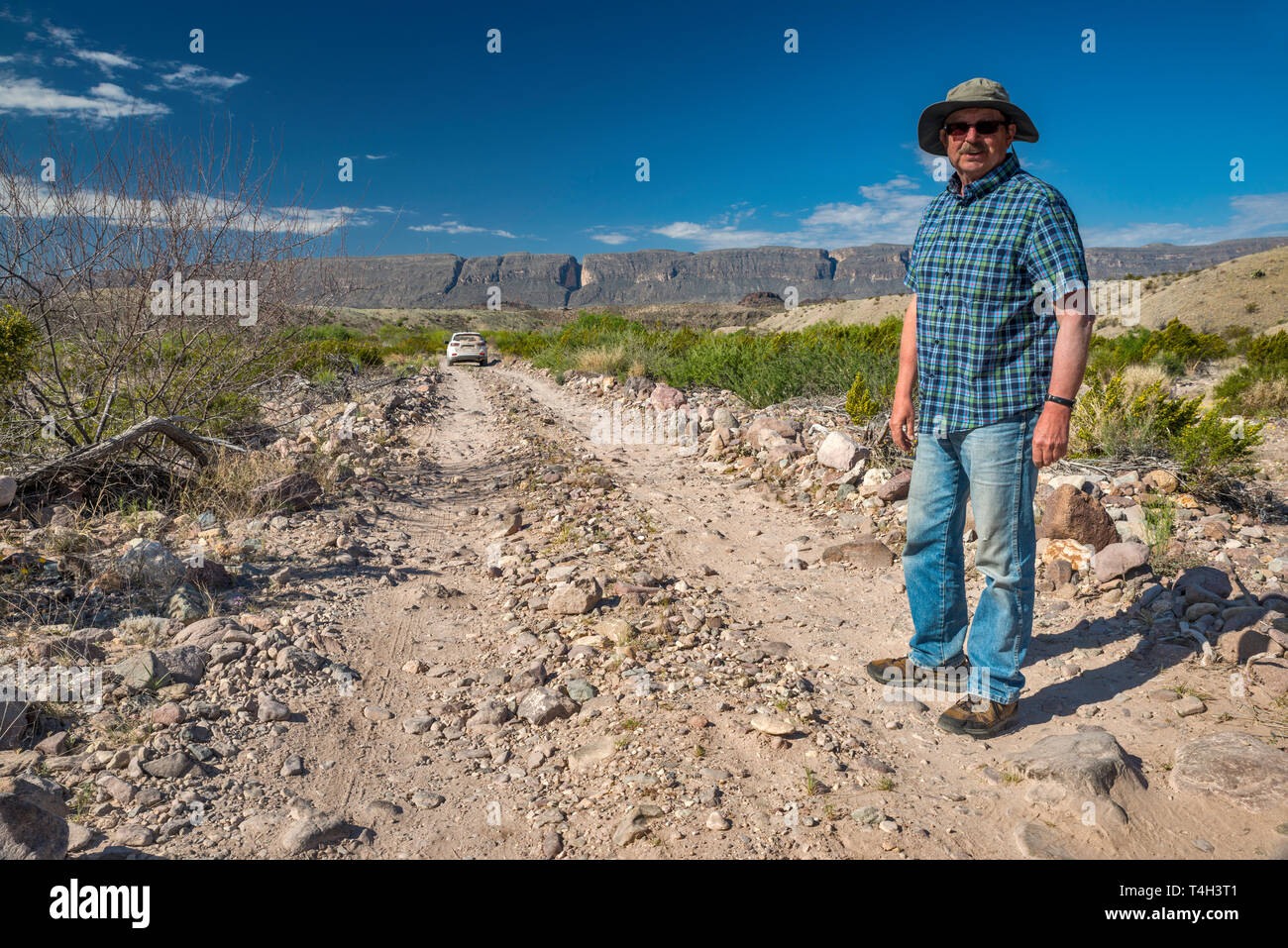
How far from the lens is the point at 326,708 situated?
2.75 m

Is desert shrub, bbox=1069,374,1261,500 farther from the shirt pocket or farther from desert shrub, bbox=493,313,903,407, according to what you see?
the shirt pocket

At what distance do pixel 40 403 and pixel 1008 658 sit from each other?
20.8 feet

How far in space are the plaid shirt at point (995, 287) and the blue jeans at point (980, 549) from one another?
11 centimetres

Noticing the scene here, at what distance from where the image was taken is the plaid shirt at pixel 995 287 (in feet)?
7.43

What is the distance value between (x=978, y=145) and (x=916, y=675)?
1997mm

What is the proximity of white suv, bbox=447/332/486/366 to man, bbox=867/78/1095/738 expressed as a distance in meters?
21.2

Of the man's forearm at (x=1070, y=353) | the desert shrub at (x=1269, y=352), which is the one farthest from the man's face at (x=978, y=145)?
the desert shrub at (x=1269, y=352)

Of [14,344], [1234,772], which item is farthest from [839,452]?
[14,344]

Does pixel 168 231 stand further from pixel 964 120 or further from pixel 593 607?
pixel 964 120

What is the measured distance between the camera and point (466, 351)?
2266 cm

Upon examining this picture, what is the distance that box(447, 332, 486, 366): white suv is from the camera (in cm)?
2255

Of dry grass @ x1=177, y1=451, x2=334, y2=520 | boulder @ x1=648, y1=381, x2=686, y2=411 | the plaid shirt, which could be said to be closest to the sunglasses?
the plaid shirt

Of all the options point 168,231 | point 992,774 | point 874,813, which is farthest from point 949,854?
point 168,231

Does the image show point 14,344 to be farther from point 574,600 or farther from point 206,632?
point 574,600
